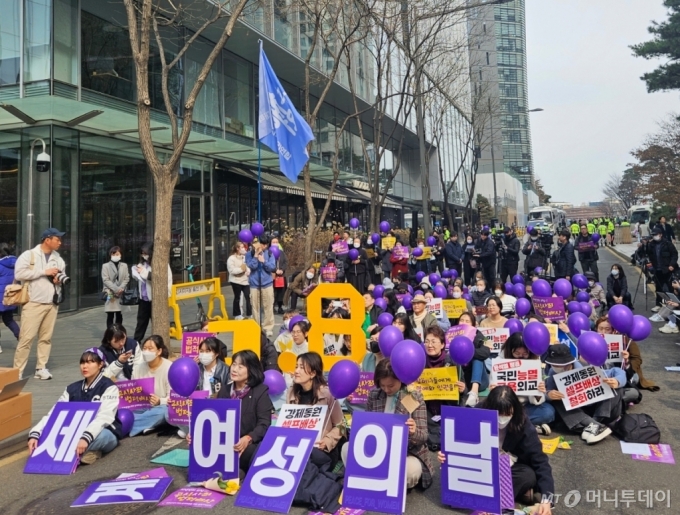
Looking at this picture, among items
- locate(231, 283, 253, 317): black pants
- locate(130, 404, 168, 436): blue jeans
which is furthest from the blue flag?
locate(130, 404, 168, 436): blue jeans

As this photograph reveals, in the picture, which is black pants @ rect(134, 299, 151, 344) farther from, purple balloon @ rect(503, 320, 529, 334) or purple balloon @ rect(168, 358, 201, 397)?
purple balloon @ rect(503, 320, 529, 334)

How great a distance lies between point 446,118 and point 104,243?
81.9 feet

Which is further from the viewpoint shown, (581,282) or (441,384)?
(581,282)

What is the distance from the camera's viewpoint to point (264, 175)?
68.6ft

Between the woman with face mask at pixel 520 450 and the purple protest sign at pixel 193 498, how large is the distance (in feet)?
5.73

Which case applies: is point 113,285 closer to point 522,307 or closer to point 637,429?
point 522,307

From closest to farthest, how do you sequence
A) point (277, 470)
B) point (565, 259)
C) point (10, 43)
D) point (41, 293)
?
point (277, 470) → point (41, 293) → point (10, 43) → point (565, 259)

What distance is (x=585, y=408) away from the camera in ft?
18.1

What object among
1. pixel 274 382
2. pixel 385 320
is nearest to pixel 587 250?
pixel 385 320

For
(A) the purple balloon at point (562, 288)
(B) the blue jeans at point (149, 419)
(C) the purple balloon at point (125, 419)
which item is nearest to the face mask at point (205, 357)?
(B) the blue jeans at point (149, 419)

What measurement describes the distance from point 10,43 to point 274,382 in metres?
11.6

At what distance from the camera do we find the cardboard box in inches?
212

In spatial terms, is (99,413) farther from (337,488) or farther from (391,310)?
(391,310)

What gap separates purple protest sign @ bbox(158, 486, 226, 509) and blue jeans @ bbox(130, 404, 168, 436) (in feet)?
5.07
